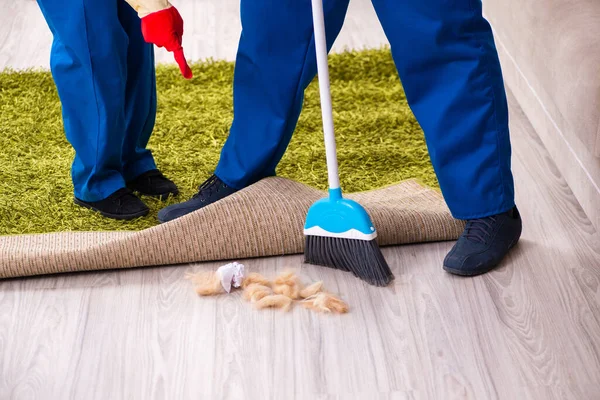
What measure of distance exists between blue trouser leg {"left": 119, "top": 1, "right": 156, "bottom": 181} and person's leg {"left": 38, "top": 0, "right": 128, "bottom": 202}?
80mm

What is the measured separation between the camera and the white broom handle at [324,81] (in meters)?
1.69

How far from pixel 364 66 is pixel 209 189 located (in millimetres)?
1036

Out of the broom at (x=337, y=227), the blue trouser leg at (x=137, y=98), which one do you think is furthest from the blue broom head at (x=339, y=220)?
the blue trouser leg at (x=137, y=98)

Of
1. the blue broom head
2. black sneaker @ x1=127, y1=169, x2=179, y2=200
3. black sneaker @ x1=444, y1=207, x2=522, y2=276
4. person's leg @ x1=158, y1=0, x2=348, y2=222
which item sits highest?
person's leg @ x1=158, y1=0, x2=348, y2=222

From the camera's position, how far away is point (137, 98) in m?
2.09

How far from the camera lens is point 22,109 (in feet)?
8.73

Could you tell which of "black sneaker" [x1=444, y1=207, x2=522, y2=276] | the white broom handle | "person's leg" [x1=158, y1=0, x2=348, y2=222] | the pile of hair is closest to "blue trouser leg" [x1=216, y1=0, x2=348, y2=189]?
"person's leg" [x1=158, y1=0, x2=348, y2=222]

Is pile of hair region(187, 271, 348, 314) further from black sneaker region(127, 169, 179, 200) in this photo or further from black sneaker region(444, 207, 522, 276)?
black sneaker region(127, 169, 179, 200)

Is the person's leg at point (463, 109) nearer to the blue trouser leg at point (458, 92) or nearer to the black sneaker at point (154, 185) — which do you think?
the blue trouser leg at point (458, 92)

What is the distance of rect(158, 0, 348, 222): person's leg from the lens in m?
1.83

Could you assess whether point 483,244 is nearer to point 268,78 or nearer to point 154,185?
point 268,78

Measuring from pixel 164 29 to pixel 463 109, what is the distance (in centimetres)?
59

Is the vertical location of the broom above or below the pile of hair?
above

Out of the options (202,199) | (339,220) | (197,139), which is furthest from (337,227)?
(197,139)
